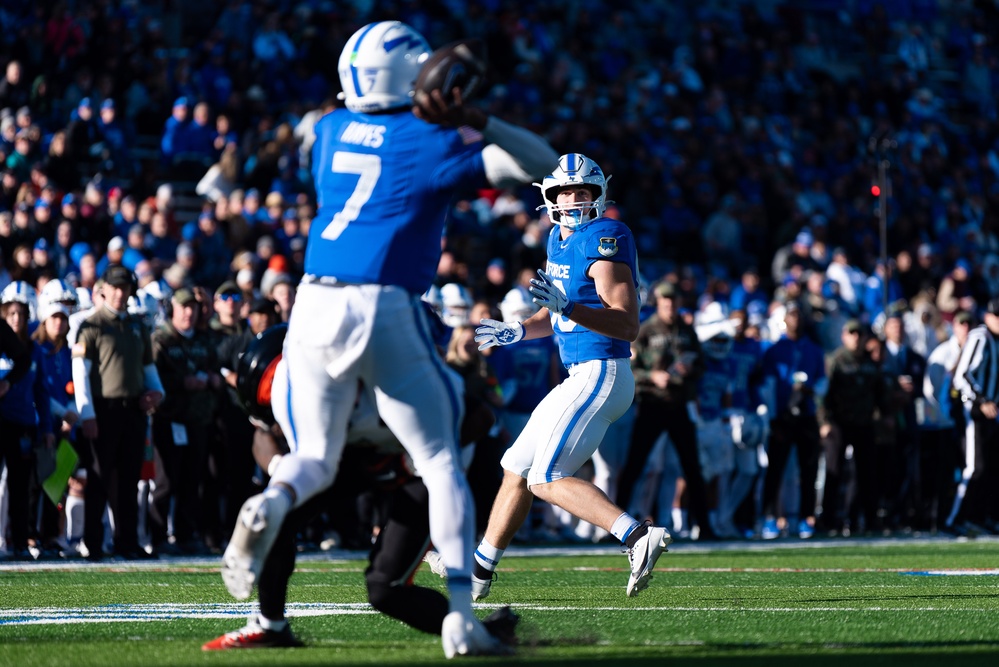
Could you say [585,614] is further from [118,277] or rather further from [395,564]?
[118,277]

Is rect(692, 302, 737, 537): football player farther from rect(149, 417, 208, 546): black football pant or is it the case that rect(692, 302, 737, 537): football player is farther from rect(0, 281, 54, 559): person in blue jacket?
rect(0, 281, 54, 559): person in blue jacket

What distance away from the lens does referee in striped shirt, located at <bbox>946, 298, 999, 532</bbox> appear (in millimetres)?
15547

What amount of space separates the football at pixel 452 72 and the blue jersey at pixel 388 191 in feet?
0.79

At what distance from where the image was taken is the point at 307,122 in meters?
19.2

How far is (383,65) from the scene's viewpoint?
17.8ft

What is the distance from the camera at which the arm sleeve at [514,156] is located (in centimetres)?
513

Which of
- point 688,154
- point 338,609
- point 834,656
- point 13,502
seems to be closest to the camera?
point 834,656

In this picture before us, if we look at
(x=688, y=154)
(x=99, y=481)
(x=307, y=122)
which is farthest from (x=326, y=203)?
(x=688, y=154)

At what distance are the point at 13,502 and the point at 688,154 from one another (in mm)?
14828

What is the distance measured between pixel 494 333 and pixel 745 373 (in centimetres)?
907

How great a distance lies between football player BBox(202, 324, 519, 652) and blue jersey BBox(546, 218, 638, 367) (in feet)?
6.30

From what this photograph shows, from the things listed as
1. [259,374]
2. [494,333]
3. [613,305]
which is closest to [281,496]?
[259,374]

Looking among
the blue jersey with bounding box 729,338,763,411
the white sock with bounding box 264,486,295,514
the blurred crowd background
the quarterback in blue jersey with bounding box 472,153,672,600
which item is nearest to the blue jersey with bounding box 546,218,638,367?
the quarterback in blue jersey with bounding box 472,153,672,600

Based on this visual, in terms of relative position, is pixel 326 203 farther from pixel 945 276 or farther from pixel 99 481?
pixel 945 276
